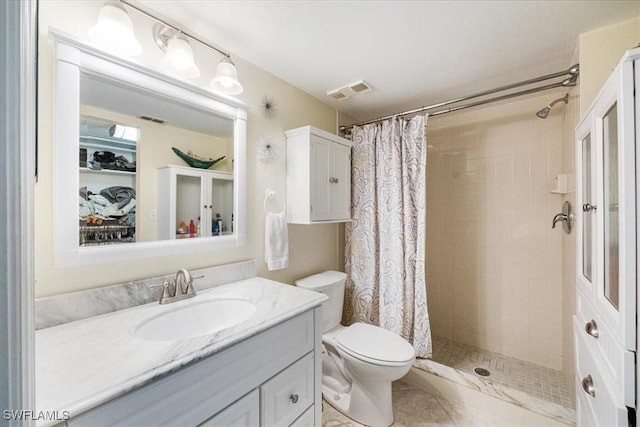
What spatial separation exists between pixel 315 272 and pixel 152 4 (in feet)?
5.98

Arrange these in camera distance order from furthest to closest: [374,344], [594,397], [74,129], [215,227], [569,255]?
[569,255] < [374,344] < [215,227] < [74,129] < [594,397]

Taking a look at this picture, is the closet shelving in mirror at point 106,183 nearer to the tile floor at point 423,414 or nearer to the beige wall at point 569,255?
the tile floor at point 423,414

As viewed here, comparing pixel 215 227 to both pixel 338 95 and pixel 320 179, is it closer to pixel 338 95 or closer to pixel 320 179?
pixel 320 179

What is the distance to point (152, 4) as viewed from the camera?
1159mm

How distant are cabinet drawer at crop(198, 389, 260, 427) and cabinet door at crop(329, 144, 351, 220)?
1279mm

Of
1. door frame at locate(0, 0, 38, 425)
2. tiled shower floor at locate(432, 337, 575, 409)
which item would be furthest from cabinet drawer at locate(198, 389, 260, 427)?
tiled shower floor at locate(432, 337, 575, 409)

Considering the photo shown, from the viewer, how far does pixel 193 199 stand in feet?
4.43

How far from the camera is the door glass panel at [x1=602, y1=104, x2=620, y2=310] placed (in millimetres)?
722

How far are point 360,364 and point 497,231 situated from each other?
1690mm

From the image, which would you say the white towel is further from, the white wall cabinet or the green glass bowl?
the white wall cabinet

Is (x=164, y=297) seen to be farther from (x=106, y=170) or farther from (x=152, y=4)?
(x=152, y=4)

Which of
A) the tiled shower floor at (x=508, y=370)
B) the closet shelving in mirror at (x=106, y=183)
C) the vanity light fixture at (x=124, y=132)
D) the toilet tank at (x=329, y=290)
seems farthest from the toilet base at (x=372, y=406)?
the vanity light fixture at (x=124, y=132)

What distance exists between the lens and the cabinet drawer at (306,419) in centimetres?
110

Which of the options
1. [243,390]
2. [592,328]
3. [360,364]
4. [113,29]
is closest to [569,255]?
[592,328]
